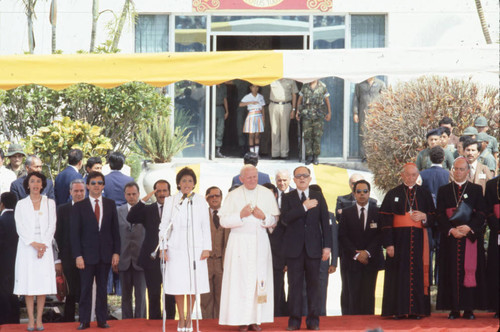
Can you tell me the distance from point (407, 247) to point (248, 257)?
1.92 metres

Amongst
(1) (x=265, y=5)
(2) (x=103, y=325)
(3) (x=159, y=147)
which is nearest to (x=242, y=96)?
(1) (x=265, y=5)

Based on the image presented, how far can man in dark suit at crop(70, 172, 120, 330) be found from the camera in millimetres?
10133

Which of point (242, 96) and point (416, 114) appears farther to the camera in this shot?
point (242, 96)

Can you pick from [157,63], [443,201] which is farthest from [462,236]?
[157,63]

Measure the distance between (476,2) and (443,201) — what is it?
9.13 metres

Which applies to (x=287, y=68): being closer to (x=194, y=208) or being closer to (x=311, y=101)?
(x=194, y=208)

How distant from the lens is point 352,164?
63.0 feet

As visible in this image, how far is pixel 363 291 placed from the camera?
35.7 feet

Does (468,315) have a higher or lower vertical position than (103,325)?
higher

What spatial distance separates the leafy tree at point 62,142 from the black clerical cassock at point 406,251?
5.86 m

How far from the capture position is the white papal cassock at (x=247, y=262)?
9859mm

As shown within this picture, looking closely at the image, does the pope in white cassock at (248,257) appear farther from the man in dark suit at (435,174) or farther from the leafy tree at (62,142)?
the leafy tree at (62,142)

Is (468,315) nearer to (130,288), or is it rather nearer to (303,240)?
(303,240)

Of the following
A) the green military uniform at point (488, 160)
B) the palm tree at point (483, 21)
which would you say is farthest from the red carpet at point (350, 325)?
the palm tree at point (483, 21)
